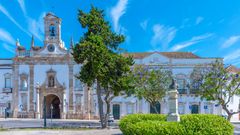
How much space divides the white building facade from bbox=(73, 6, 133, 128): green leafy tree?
55.5 feet

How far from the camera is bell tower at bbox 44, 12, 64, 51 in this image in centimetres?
4869

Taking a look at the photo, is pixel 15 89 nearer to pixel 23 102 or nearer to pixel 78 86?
pixel 23 102

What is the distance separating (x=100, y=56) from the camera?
2923 cm

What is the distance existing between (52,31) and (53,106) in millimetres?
10953

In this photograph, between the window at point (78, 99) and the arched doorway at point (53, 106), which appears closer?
the window at point (78, 99)

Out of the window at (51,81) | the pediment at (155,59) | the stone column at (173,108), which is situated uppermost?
the pediment at (155,59)

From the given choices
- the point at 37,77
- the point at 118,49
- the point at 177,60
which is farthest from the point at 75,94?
the point at 118,49

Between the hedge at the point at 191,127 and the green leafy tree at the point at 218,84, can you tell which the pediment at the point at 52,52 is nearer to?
the green leafy tree at the point at 218,84

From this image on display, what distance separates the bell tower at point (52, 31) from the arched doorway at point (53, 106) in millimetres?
7307

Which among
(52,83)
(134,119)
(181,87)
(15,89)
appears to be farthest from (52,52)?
(134,119)

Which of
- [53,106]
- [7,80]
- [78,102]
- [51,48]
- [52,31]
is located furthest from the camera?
[53,106]

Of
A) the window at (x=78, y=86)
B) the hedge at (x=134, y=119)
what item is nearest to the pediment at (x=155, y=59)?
the window at (x=78, y=86)

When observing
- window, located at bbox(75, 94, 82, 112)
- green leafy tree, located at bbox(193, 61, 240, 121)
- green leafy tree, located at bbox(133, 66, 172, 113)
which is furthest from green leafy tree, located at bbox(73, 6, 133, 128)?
window, located at bbox(75, 94, 82, 112)

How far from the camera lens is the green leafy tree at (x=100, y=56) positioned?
29.0m
